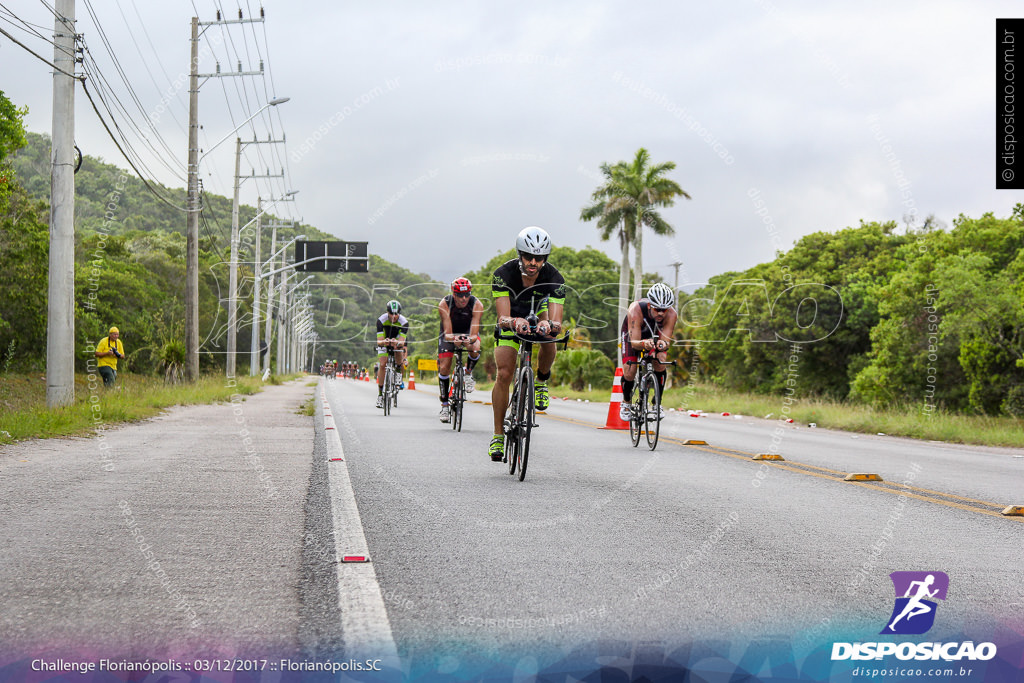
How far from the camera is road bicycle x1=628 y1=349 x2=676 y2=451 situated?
12.1 metres

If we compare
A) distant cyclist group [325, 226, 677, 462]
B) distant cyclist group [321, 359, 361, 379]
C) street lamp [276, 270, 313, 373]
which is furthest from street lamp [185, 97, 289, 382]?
distant cyclist group [321, 359, 361, 379]

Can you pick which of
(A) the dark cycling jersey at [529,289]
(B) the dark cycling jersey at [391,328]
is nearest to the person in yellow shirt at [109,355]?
(B) the dark cycling jersey at [391,328]

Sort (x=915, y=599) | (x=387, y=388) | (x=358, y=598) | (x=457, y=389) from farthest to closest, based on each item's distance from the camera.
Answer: (x=387, y=388) → (x=457, y=389) → (x=915, y=599) → (x=358, y=598)

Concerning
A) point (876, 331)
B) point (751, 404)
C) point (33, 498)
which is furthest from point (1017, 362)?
point (33, 498)

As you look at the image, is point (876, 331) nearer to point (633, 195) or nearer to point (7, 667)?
point (633, 195)

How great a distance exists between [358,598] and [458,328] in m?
10.9

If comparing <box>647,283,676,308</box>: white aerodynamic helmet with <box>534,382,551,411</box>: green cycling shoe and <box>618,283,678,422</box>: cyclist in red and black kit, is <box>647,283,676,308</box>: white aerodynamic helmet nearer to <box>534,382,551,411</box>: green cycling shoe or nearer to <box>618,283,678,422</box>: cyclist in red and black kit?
<box>618,283,678,422</box>: cyclist in red and black kit

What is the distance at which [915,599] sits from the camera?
13.8 feet

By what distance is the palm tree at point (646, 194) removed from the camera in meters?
46.2

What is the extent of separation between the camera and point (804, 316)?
5059 centimetres

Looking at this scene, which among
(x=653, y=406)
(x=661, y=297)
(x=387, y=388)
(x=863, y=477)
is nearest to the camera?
(x=863, y=477)

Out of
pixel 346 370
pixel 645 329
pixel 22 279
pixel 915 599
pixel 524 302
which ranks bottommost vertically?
pixel 346 370

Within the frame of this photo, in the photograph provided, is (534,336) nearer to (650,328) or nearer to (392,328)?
(650,328)

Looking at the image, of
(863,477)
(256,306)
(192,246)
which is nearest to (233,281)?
(256,306)
